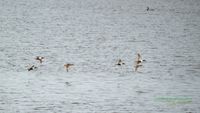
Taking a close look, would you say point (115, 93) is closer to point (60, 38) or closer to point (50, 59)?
point (50, 59)

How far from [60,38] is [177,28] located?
65.4 ft

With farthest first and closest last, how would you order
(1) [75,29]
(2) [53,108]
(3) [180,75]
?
(1) [75,29] < (3) [180,75] < (2) [53,108]

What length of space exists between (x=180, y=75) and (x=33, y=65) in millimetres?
11655

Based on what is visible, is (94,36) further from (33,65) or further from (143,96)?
(143,96)

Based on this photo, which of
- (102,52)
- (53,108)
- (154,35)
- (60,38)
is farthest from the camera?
(154,35)

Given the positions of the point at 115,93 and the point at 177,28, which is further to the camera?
the point at 177,28

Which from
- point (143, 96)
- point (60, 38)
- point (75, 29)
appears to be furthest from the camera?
point (75, 29)

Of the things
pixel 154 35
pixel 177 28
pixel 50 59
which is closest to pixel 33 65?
pixel 50 59

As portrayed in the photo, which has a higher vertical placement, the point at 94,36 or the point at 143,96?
the point at 94,36

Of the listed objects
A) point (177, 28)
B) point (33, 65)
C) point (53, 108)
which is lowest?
point (53, 108)

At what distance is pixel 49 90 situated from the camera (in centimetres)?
2973

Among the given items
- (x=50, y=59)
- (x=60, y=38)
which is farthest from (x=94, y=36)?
(x=50, y=59)

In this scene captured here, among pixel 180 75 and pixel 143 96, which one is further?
pixel 180 75

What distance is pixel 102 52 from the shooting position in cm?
4472
